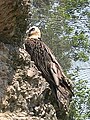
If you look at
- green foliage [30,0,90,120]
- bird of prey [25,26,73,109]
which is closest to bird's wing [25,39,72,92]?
bird of prey [25,26,73,109]

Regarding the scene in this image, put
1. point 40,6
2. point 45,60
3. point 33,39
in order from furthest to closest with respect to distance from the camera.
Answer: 1. point 40,6
2. point 33,39
3. point 45,60

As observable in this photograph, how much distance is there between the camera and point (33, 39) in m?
2.66

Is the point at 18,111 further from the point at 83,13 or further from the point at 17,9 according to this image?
the point at 83,13

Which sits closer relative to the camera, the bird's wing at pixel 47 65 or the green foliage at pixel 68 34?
the bird's wing at pixel 47 65

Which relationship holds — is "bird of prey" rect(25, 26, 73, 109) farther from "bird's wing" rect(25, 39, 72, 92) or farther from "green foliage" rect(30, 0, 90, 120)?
"green foliage" rect(30, 0, 90, 120)

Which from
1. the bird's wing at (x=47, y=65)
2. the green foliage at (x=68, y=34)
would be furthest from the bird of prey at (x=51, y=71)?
the green foliage at (x=68, y=34)

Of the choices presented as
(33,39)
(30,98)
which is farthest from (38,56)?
(30,98)

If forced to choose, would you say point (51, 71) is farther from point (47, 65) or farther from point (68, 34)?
point (68, 34)

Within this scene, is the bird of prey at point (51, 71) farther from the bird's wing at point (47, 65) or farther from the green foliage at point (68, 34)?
the green foliage at point (68, 34)

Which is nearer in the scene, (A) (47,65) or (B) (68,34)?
(A) (47,65)

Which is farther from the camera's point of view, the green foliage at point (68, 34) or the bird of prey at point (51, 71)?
the green foliage at point (68, 34)

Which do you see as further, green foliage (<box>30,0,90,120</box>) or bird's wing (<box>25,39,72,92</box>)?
green foliage (<box>30,0,90,120</box>)

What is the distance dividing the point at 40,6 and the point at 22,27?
570 cm

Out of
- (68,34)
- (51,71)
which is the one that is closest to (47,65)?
(51,71)
